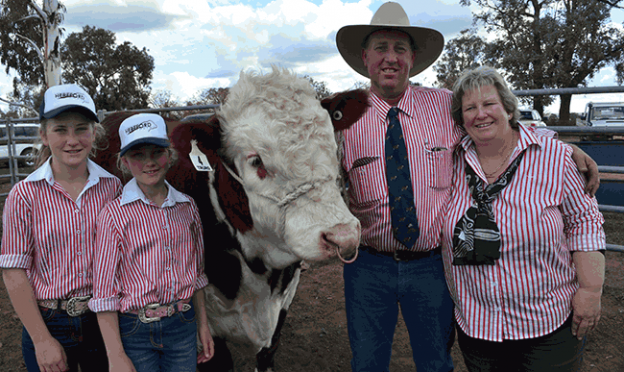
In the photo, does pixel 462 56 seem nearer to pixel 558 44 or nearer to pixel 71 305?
pixel 558 44

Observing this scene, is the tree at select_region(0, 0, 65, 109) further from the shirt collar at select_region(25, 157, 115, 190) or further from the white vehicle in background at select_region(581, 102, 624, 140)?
the white vehicle in background at select_region(581, 102, 624, 140)

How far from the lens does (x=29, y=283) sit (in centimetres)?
183

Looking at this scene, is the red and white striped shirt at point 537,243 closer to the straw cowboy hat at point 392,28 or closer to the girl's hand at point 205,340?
the straw cowboy hat at point 392,28

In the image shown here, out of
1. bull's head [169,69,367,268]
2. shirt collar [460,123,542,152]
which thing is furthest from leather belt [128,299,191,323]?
shirt collar [460,123,542,152]

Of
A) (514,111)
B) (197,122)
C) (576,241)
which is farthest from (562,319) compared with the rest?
(197,122)

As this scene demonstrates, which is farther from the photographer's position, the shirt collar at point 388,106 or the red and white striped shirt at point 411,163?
the shirt collar at point 388,106

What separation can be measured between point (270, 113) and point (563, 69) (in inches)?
888

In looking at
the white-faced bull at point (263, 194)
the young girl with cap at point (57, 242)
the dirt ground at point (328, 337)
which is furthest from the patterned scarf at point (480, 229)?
the dirt ground at point (328, 337)

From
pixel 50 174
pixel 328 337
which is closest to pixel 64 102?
pixel 50 174

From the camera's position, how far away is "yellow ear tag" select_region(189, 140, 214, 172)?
87.4 inches

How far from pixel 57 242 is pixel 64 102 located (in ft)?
2.14

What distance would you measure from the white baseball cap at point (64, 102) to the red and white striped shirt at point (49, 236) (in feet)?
0.86

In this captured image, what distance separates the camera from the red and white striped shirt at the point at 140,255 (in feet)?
6.07

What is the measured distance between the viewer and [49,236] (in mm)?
1866
